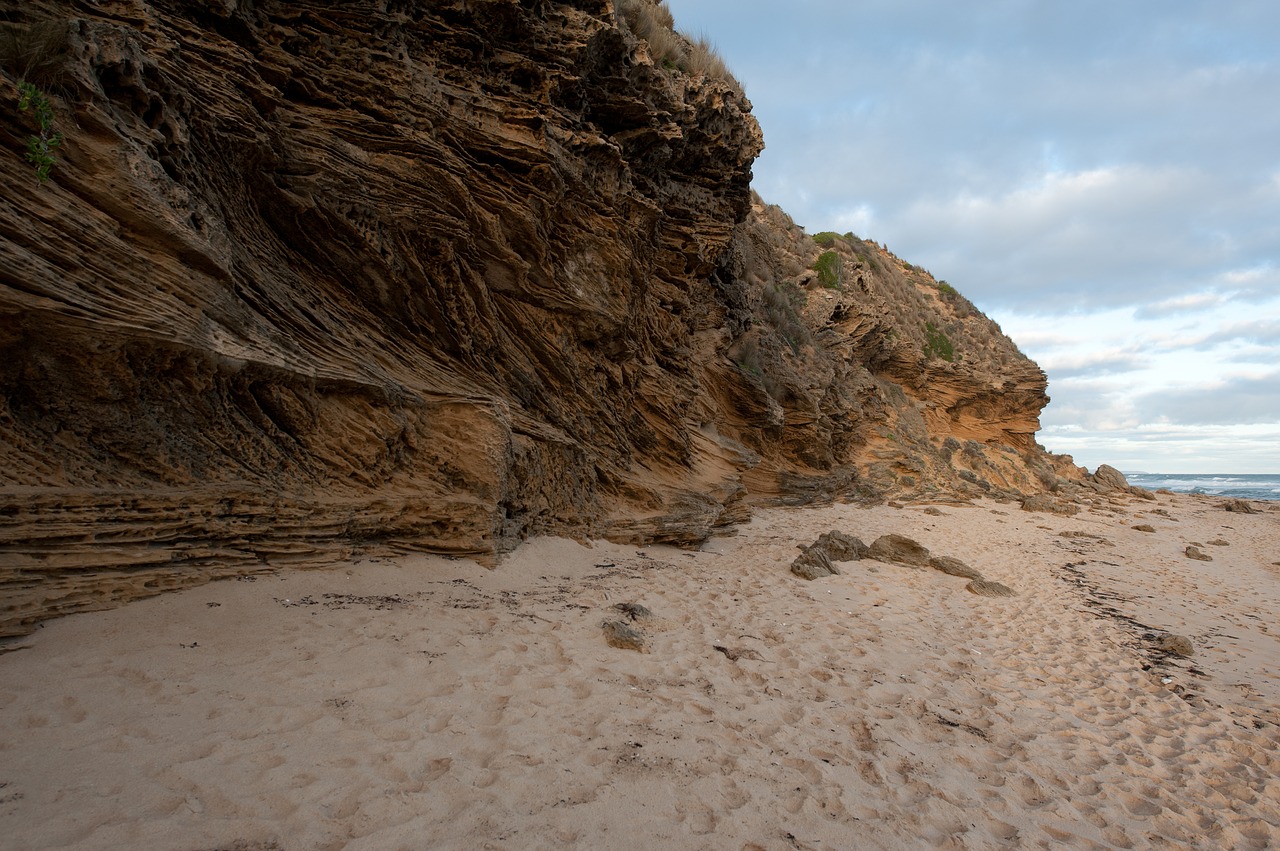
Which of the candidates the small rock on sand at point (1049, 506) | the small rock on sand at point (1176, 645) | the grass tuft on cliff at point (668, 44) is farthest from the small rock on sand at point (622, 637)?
the small rock on sand at point (1049, 506)

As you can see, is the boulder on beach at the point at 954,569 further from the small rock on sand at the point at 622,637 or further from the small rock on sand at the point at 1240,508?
the small rock on sand at the point at 1240,508

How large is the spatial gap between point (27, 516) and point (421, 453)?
3193 mm

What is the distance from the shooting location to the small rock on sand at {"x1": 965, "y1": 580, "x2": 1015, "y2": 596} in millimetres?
8477

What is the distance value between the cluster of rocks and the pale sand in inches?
63.7

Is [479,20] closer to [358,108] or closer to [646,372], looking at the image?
[358,108]

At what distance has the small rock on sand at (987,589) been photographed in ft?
27.8

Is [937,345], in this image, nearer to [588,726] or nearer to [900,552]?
[900,552]

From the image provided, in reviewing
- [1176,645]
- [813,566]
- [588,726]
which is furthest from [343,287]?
[1176,645]

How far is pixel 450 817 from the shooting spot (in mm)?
2502

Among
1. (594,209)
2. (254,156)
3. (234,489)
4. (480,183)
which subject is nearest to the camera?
(234,489)

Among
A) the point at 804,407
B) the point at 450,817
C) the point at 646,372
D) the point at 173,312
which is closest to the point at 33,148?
the point at 173,312

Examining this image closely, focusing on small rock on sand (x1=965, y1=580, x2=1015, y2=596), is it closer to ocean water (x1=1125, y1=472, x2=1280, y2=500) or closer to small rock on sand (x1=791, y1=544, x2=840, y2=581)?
small rock on sand (x1=791, y1=544, x2=840, y2=581)

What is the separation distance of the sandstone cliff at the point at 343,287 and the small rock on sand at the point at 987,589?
13.7 ft

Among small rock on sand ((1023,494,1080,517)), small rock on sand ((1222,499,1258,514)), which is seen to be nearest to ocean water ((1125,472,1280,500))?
small rock on sand ((1222,499,1258,514))
